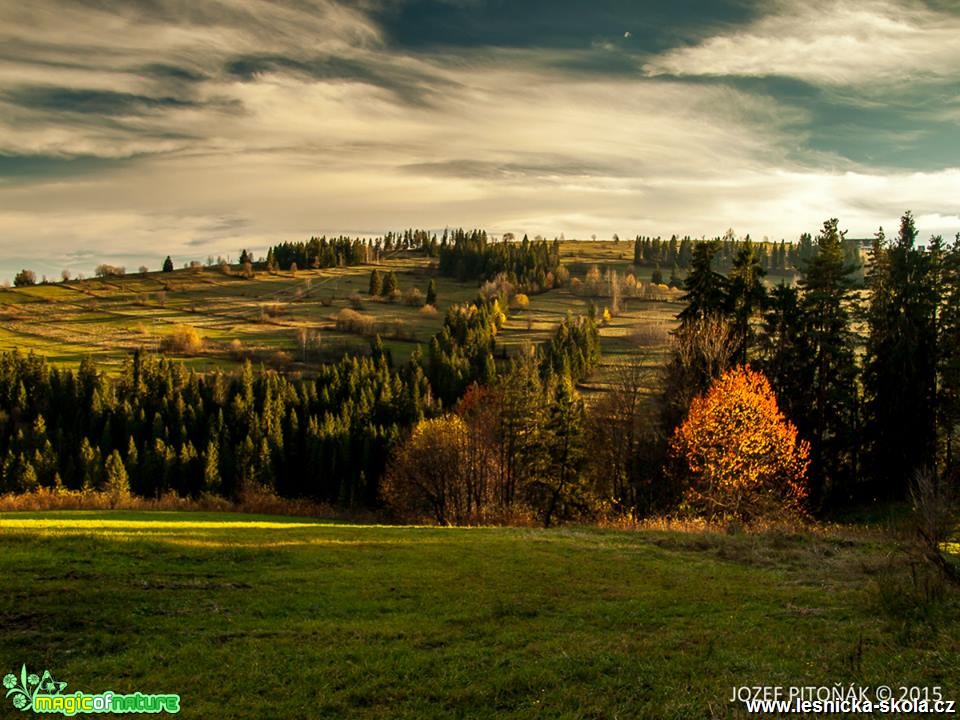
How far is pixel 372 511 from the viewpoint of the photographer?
91812 mm

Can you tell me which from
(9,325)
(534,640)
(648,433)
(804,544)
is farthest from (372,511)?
(9,325)

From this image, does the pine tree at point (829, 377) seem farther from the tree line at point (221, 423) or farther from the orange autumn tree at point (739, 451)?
the tree line at point (221, 423)

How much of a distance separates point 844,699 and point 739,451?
3387 cm

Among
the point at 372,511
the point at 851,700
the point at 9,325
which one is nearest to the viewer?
the point at 851,700

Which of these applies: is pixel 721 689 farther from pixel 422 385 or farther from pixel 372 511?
pixel 422 385

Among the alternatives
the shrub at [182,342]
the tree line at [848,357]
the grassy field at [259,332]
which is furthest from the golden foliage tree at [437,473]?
the shrub at [182,342]

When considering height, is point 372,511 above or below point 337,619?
below

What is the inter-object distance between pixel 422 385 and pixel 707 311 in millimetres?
76343

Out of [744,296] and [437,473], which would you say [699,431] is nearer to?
[744,296]

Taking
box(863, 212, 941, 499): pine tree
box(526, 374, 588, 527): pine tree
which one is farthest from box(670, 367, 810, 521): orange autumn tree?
box(526, 374, 588, 527): pine tree

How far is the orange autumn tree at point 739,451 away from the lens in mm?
42125

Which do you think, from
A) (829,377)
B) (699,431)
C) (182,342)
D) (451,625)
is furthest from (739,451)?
(182,342)

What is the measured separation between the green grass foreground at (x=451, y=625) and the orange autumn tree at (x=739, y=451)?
16.1 meters

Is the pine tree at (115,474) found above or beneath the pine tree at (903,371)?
beneath
